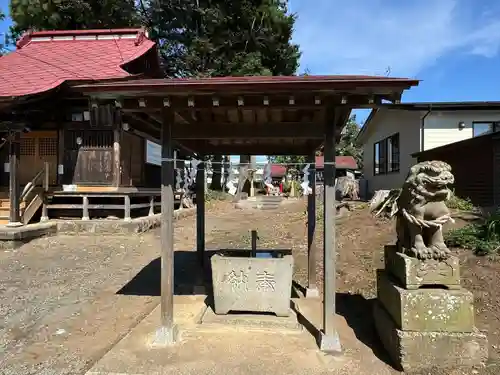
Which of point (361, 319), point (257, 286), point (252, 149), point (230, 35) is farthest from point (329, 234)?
point (230, 35)

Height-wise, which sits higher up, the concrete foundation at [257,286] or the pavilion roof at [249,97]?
the pavilion roof at [249,97]

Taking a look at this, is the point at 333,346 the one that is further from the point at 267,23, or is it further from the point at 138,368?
the point at 267,23

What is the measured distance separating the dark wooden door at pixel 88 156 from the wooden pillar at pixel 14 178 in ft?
5.96

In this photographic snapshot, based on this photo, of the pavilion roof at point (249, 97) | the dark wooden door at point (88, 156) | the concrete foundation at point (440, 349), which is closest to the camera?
the concrete foundation at point (440, 349)

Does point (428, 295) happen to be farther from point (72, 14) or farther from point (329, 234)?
point (72, 14)

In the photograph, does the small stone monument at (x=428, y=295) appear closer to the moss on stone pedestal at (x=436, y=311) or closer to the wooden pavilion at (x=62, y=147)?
the moss on stone pedestal at (x=436, y=311)

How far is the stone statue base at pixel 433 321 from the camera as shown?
12.1 ft

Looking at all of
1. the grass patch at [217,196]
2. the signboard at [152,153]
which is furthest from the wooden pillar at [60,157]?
the grass patch at [217,196]

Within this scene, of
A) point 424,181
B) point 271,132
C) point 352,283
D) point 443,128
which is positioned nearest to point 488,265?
point 352,283

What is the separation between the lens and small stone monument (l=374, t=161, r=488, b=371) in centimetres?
371

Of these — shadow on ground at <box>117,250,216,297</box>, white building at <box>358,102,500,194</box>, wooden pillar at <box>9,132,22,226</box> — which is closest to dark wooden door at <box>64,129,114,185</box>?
wooden pillar at <box>9,132,22,226</box>

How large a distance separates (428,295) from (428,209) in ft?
2.83

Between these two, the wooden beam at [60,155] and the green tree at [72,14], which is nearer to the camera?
the wooden beam at [60,155]

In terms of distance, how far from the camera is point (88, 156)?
1177 cm
